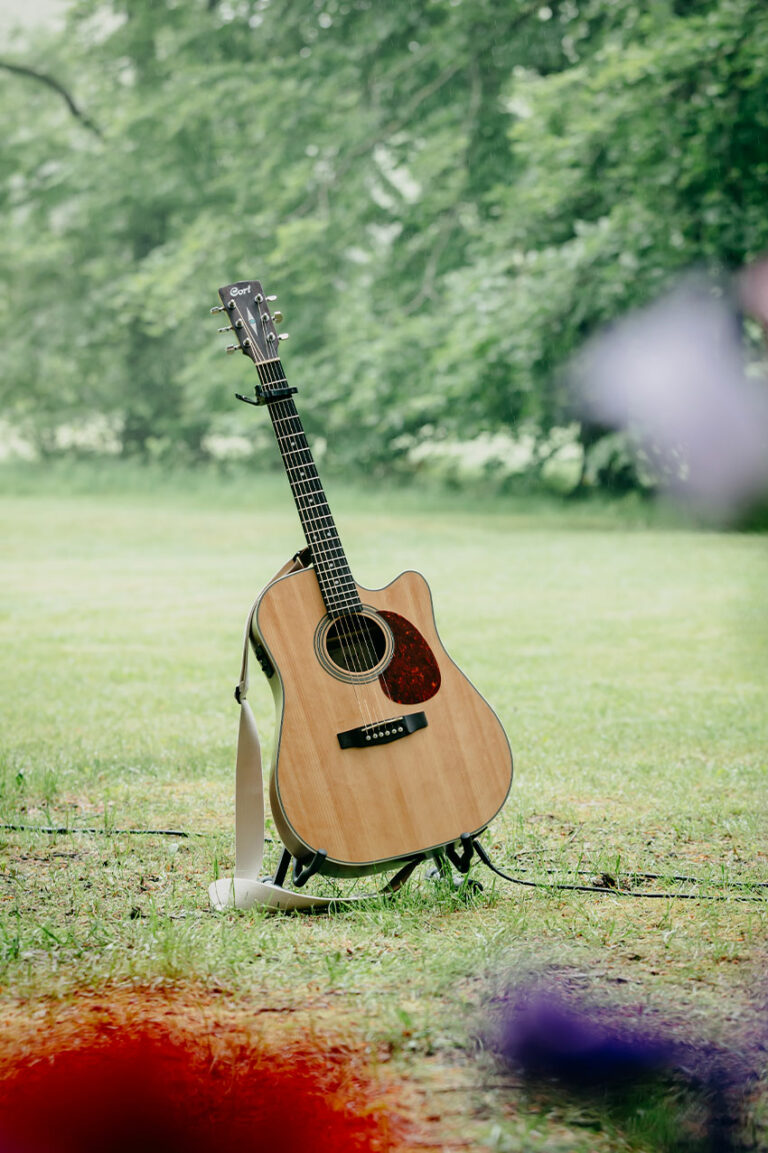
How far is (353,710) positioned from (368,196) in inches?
561

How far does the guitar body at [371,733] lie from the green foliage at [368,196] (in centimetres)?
1018

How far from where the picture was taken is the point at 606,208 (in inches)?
553

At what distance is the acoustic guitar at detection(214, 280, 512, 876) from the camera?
3061 mm

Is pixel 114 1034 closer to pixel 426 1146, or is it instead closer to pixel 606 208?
pixel 426 1146

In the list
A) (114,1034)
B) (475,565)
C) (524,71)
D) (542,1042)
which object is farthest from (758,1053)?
(524,71)

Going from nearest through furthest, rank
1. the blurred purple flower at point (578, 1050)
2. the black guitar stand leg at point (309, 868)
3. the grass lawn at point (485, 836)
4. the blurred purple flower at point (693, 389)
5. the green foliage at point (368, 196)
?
1. the blurred purple flower at point (578, 1050)
2. the grass lawn at point (485, 836)
3. the black guitar stand leg at point (309, 868)
4. the green foliage at point (368, 196)
5. the blurred purple flower at point (693, 389)

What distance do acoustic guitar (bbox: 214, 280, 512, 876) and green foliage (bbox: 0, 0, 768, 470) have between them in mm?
10092

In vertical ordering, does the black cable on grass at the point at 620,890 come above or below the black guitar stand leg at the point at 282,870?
below

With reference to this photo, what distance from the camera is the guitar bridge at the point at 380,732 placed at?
122 inches

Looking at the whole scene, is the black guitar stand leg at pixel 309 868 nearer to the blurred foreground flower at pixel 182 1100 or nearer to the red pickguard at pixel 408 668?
the red pickguard at pixel 408 668

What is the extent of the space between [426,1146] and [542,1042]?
39cm

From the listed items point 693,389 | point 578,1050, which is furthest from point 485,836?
point 693,389

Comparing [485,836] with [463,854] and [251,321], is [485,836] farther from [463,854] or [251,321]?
[251,321]

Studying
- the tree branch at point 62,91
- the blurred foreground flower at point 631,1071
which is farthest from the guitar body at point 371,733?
the tree branch at point 62,91
